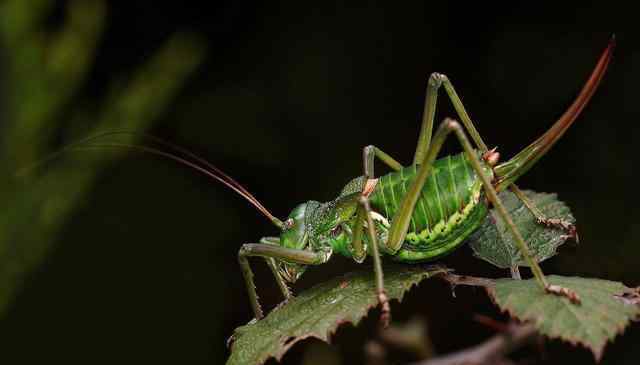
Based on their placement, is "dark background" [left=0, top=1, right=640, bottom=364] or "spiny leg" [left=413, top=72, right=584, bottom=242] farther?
"dark background" [left=0, top=1, right=640, bottom=364]

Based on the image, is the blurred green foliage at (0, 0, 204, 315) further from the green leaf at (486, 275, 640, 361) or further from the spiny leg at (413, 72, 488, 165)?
the green leaf at (486, 275, 640, 361)

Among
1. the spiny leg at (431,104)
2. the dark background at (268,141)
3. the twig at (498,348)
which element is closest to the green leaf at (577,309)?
the twig at (498,348)

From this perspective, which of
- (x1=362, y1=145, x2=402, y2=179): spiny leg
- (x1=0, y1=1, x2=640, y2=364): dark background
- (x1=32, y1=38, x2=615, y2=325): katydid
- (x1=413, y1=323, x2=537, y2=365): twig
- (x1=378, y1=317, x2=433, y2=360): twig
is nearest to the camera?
(x1=413, y1=323, x2=537, y2=365): twig

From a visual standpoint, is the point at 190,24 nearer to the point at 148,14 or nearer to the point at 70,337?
the point at 148,14

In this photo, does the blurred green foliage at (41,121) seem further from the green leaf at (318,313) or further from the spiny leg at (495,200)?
the spiny leg at (495,200)

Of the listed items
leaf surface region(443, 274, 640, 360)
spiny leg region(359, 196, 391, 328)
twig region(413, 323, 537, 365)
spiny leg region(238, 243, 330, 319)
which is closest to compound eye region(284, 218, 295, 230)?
spiny leg region(238, 243, 330, 319)

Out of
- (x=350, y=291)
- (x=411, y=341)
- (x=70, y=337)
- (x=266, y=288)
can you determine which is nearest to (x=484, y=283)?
(x=350, y=291)

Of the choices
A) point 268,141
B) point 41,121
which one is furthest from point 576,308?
point 268,141
